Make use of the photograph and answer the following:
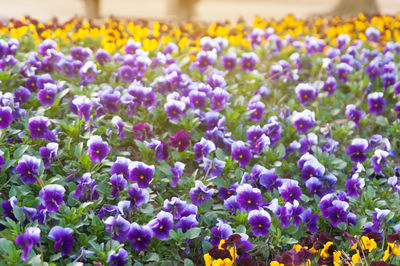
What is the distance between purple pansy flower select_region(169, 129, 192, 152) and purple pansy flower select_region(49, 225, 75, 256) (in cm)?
115

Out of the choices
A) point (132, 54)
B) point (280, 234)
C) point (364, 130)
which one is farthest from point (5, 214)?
point (364, 130)

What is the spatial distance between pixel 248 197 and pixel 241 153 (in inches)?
20.5

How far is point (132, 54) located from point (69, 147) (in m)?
1.83

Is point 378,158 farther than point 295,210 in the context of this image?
Yes

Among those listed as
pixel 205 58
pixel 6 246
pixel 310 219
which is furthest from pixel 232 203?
pixel 205 58

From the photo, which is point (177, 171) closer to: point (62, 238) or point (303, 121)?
point (62, 238)

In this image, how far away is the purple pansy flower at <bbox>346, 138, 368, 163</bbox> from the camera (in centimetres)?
380

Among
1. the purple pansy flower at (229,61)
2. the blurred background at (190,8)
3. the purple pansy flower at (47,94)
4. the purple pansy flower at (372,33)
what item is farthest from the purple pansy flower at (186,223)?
the blurred background at (190,8)

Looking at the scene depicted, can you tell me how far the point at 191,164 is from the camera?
12.7 ft

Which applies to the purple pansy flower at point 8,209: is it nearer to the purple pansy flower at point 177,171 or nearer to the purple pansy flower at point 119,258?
the purple pansy flower at point 119,258

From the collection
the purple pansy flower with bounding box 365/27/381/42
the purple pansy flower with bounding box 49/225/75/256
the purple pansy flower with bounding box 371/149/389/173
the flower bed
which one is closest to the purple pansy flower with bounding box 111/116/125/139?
the flower bed

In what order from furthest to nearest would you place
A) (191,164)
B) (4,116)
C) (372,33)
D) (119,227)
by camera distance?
(372,33)
(191,164)
(4,116)
(119,227)

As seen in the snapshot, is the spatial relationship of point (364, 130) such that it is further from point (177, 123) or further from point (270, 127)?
point (177, 123)

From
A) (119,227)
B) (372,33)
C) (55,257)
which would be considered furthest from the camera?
(372,33)
